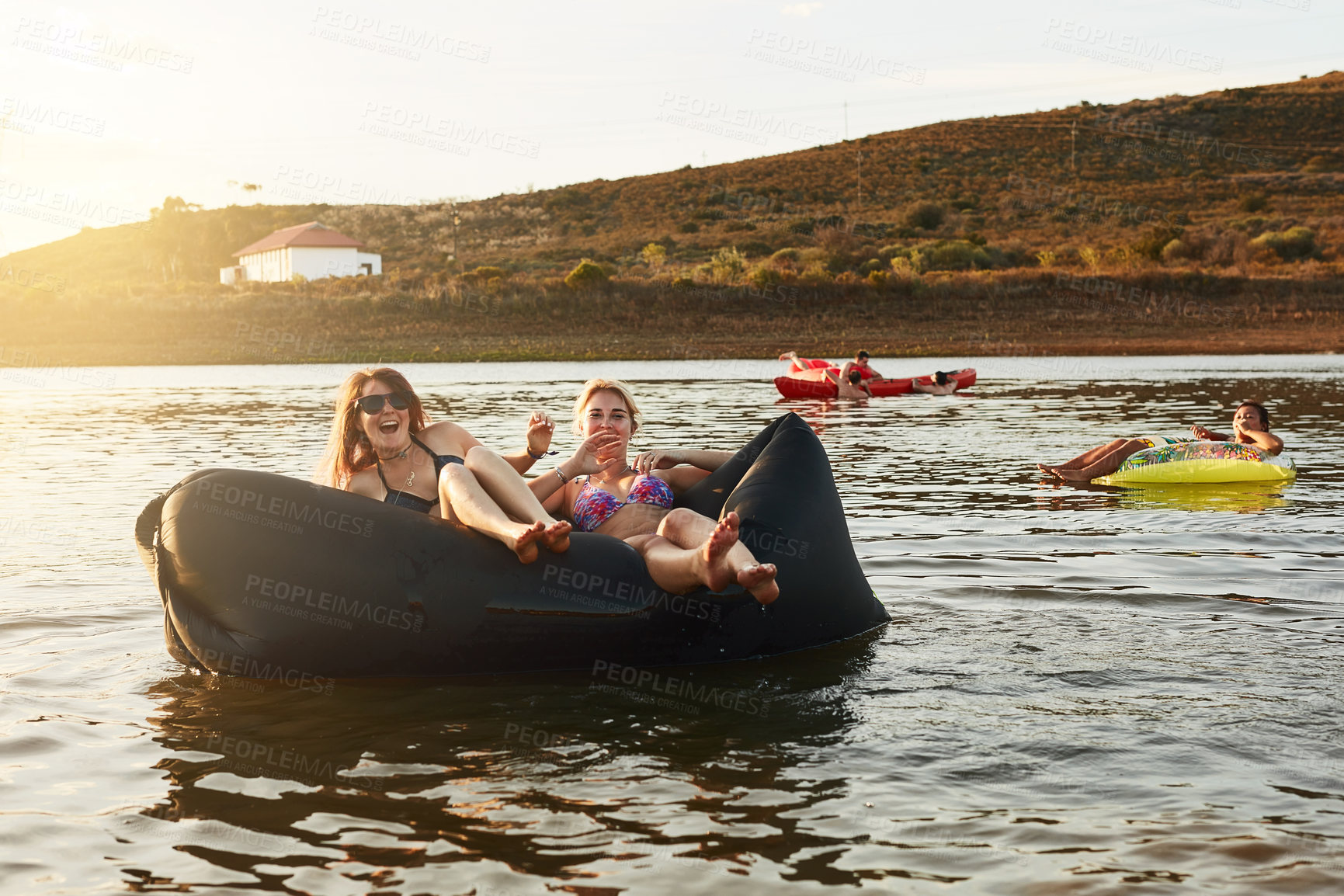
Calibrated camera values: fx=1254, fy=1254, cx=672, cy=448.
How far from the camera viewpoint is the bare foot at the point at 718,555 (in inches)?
190

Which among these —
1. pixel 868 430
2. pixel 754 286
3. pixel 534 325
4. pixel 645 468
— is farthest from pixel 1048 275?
pixel 645 468

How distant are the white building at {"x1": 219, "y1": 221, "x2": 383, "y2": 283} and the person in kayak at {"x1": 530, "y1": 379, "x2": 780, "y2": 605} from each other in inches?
2629

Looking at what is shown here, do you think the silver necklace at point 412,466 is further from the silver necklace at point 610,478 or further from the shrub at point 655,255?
the shrub at point 655,255

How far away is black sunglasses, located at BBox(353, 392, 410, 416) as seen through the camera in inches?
223

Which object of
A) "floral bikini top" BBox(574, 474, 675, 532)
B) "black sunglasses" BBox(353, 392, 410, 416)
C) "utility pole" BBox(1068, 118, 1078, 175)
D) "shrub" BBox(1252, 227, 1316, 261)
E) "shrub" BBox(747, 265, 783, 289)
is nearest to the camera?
"black sunglasses" BBox(353, 392, 410, 416)

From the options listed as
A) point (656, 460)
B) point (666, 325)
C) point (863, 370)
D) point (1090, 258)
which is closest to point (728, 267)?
point (666, 325)

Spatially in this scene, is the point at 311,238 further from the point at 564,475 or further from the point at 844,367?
the point at 564,475

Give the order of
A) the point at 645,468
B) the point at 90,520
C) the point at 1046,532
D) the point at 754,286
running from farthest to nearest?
the point at 754,286
the point at 90,520
the point at 1046,532
the point at 645,468

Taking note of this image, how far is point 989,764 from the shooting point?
428cm

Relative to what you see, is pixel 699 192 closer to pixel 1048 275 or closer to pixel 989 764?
pixel 1048 275

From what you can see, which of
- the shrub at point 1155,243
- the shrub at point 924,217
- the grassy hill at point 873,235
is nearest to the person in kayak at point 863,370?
the grassy hill at point 873,235

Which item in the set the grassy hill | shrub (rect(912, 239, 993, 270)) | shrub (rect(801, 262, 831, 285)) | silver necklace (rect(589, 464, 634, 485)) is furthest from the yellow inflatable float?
shrub (rect(912, 239, 993, 270))

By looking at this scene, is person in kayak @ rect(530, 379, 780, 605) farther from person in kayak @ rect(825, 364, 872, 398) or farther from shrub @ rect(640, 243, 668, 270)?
shrub @ rect(640, 243, 668, 270)

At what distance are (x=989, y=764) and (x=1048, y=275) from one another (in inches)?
1572
